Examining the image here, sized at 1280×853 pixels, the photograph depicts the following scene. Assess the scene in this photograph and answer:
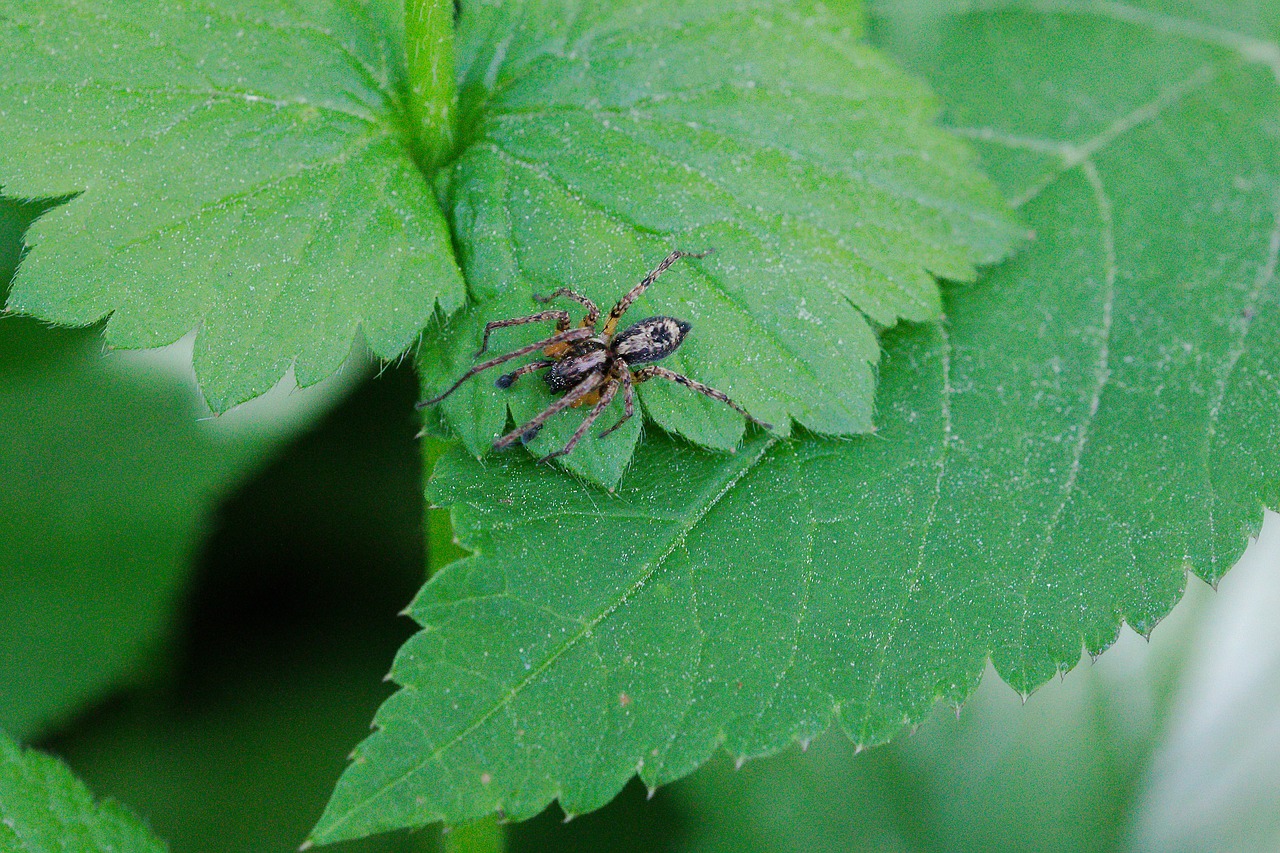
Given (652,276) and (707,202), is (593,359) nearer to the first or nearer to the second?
Result: (652,276)

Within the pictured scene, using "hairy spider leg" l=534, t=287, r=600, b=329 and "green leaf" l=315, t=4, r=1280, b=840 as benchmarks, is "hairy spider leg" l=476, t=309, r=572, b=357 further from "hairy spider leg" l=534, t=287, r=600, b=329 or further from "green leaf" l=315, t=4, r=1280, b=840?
"green leaf" l=315, t=4, r=1280, b=840

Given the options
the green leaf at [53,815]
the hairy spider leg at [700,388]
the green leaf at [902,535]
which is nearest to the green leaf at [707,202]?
the hairy spider leg at [700,388]

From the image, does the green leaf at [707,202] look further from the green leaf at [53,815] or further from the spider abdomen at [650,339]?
the green leaf at [53,815]

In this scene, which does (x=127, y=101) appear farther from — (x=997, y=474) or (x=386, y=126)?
(x=997, y=474)

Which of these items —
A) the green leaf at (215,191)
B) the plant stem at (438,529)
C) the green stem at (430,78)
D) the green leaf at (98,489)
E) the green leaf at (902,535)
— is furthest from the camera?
the green leaf at (98,489)

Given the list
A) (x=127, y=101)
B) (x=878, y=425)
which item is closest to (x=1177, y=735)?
(x=878, y=425)

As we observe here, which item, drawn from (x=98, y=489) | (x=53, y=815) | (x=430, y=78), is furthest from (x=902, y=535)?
(x=98, y=489)

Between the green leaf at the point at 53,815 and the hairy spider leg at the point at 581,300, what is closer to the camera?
the green leaf at the point at 53,815
